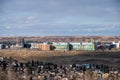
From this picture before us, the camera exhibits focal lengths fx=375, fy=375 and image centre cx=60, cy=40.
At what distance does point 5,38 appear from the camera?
333 feet

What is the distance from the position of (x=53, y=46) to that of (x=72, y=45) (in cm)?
259

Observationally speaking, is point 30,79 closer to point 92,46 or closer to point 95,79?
point 95,79

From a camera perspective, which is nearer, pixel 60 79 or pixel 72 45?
pixel 60 79

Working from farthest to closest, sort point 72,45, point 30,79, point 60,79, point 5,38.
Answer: point 5,38 → point 72,45 → point 60,79 → point 30,79

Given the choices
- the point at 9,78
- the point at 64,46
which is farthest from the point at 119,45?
the point at 9,78

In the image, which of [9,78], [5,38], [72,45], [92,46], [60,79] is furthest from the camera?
[5,38]

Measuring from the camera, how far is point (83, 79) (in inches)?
497

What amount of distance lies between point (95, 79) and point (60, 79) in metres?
1.42

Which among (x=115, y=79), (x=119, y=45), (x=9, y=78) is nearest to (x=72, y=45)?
(x=119, y=45)

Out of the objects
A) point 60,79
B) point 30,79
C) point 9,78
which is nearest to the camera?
point 9,78

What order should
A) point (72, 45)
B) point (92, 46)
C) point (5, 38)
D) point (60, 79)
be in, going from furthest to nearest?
point (5, 38) < point (72, 45) < point (92, 46) < point (60, 79)

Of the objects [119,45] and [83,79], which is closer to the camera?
[83,79]

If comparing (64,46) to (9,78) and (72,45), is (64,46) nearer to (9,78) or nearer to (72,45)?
(72,45)

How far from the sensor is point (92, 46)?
46.5 metres
